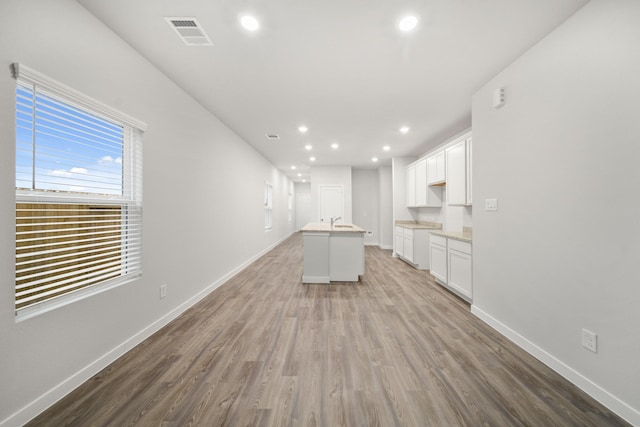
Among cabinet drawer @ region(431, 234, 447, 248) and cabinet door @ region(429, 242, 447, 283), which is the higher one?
cabinet drawer @ region(431, 234, 447, 248)

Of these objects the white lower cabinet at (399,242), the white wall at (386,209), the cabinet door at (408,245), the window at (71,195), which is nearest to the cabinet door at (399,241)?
the white lower cabinet at (399,242)

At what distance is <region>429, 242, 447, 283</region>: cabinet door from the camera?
11.7 feet

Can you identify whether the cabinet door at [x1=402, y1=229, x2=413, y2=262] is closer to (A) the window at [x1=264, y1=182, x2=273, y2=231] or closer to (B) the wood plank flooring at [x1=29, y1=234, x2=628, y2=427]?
(B) the wood plank flooring at [x1=29, y1=234, x2=628, y2=427]

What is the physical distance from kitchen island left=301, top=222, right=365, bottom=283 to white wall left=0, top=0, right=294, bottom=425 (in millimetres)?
1426

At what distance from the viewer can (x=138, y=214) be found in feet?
7.06

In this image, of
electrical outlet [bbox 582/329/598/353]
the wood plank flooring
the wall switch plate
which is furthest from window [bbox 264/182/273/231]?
electrical outlet [bbox 582/329/598/353]

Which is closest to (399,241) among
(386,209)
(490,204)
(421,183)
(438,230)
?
(438,230)

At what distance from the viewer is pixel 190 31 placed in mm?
1839

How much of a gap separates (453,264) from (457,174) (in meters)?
1.37

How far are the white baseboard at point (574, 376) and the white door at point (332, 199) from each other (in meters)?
5.18

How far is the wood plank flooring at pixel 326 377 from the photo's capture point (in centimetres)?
138

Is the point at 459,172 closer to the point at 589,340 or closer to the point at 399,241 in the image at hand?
the point at 589,340

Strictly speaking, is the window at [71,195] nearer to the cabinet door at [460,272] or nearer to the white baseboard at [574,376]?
the white baseboard at [574,376]

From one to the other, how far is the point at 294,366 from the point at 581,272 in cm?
220
